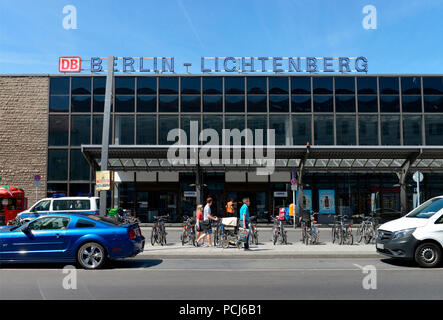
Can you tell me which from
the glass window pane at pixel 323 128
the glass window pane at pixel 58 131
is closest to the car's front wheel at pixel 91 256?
the glass window pane at pixel 58 131

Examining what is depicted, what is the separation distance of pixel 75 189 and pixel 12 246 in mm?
19276

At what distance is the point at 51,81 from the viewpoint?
29359 mm

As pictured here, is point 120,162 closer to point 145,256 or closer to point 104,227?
point 145,256

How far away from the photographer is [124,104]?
29.3 meters

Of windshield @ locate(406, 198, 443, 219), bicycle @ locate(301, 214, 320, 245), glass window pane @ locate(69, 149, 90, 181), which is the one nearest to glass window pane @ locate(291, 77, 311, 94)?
bicycle @ locate(301, 214, 320, 245)

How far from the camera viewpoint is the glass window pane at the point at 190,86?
96.3ft

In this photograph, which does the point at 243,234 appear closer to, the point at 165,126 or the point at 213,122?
the point at 213,122

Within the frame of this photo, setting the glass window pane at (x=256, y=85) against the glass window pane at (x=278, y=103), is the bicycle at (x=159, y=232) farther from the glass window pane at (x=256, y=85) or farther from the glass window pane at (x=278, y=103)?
the glass window pane at (x=256, y=85)

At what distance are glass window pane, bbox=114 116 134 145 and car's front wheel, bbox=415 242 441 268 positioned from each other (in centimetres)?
2231

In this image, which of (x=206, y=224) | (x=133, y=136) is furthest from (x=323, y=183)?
(x=206, y=224)

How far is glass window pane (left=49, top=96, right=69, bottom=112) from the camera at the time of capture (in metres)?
29.2

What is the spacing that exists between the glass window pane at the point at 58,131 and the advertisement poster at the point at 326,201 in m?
18.8

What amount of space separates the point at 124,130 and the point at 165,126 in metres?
3.03

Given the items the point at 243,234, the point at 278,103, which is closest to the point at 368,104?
the point at 278,103
